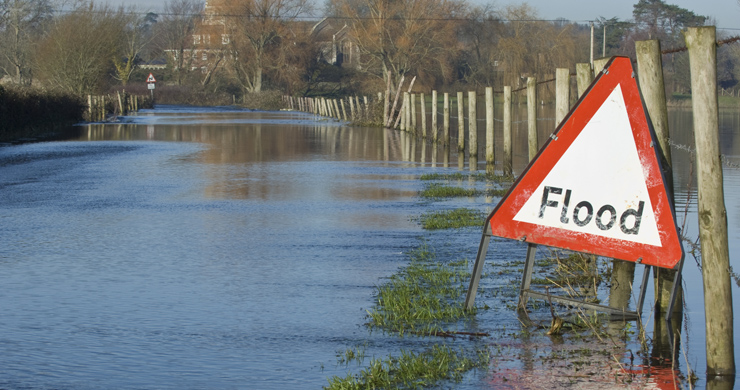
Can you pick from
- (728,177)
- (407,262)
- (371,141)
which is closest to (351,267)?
(407,262)

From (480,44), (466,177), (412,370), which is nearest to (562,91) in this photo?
(466,177)

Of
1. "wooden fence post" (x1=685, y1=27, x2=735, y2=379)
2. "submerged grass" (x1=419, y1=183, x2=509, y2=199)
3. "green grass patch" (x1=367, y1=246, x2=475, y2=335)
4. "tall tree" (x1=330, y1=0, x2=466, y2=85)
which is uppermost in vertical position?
"tall tree" (x1=330, y1=0, x2=466, y2=85)

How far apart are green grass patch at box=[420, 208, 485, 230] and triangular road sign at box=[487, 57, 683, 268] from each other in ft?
19.6

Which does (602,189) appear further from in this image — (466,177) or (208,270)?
(466,177)

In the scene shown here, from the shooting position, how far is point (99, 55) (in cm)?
5956

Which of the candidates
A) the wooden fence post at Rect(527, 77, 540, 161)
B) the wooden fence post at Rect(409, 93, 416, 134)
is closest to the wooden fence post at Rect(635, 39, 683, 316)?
the wooden fence post at Rect(527, 77, 540, 161)

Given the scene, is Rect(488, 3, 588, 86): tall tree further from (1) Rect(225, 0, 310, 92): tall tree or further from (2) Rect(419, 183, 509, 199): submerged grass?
(2) Rect(419, 183, 509, 199): submerged grass

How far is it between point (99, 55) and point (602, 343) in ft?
184

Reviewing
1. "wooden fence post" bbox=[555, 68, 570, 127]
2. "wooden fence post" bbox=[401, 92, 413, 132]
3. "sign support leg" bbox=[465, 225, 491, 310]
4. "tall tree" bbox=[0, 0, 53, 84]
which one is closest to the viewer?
"sign support leg" bbox=[465, 225, 491, 310]

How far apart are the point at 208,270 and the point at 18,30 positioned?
68.8 metres

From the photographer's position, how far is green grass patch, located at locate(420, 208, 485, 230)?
42.5 ft

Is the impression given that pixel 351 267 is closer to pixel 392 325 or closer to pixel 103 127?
pixel 392 325

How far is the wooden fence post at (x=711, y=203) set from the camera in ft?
19.7

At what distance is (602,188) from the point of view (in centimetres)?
659
